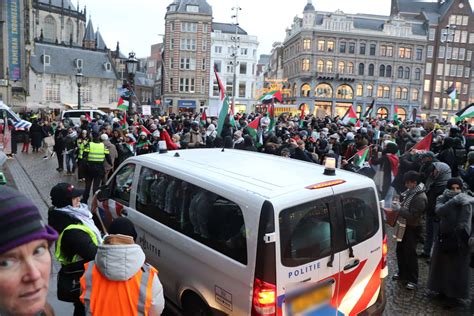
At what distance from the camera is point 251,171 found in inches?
172

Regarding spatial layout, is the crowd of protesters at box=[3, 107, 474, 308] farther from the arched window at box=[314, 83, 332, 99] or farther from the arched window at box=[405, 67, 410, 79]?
the arched window at box=[405, 67, 410, 79]

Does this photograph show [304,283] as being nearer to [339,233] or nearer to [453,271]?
[339,233]

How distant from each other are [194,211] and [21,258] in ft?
9.31

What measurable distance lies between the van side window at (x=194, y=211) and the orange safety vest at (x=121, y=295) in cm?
89

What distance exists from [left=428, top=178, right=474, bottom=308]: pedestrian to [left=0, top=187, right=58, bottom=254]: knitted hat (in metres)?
5.44

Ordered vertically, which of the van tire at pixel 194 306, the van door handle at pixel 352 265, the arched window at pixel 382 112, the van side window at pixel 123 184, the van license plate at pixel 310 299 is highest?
the arched window at pixel 382 112

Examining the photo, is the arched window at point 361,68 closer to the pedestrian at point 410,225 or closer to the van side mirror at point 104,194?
the pedestrian at point 410,225

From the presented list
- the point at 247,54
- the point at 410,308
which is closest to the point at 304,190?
the point at 410,308

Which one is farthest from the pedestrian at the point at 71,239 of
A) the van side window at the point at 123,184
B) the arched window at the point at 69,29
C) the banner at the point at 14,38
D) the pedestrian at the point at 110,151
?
the arched window at the point at 69,29

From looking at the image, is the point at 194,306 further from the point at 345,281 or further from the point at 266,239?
the point at 345,281

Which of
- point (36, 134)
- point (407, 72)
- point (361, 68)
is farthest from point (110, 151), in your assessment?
point (407, 72)

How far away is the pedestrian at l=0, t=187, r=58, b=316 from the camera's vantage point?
1427 mm

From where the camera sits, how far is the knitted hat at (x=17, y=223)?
4.68 ft

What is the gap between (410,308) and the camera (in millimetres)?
5523
